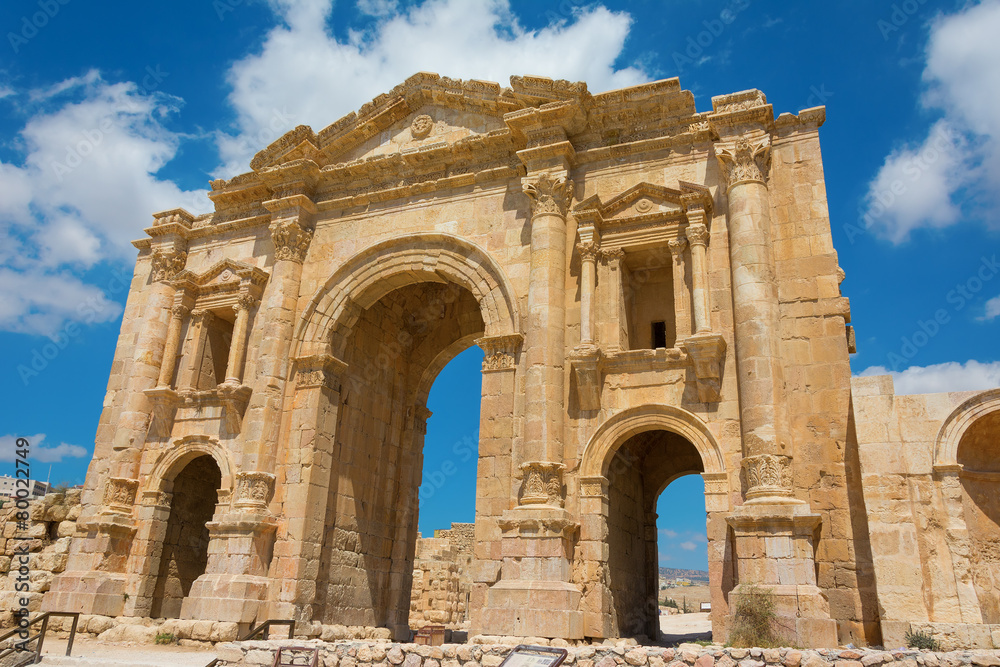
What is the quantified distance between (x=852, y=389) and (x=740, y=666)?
4636mm

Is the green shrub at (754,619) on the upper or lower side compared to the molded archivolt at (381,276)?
lower

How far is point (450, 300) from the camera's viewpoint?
754 inches

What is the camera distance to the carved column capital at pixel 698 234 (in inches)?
502

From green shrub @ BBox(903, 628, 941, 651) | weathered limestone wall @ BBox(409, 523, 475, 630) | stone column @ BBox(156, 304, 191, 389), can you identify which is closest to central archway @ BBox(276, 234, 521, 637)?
stone column @ BBox(156, 304, 191, 389)

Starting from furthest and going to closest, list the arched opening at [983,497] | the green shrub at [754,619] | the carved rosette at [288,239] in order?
the carved rosette at [288,239], the arched opening at [983,497], the green shrub at [754,619]

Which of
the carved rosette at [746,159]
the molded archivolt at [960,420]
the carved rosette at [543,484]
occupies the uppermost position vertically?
the carved rosette at [746,159]

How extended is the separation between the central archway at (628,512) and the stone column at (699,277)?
4.84 ft

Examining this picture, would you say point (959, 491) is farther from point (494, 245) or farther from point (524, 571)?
point (494, 245)

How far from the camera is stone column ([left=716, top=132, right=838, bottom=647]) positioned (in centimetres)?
1011

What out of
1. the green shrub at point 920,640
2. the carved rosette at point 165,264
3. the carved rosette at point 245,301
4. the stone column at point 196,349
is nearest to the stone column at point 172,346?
the stone column at point 196,349

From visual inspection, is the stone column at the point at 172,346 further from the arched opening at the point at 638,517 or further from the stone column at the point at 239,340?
the arched opening at the point at 638,517

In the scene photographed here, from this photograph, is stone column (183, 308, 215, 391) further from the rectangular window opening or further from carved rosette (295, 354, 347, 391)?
the rectangular window opening

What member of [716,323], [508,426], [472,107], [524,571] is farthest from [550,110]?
[524,571]

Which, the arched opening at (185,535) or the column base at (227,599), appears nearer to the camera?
the column base at (227,599)
